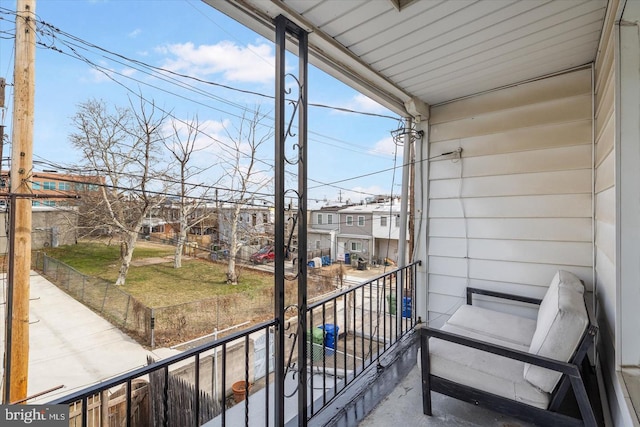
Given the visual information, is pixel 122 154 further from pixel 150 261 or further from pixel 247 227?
pixel 150 261

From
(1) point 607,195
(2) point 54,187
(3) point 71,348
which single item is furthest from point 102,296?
(1) point 607,195

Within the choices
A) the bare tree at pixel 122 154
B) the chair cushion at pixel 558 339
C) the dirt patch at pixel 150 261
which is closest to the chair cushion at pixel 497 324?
the chair cushion at pixel 558 339

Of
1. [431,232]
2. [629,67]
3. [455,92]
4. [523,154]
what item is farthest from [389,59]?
[431,232]

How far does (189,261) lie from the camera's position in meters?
9.30

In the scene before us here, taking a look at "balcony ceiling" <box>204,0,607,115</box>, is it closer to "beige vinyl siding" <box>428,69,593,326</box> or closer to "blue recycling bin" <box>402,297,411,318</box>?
"beige vinyl siding" <box>428,69,593,326</box>

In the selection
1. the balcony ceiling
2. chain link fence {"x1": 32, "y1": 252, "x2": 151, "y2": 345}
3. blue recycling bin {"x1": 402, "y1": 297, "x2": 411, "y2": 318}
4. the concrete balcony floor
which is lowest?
chain link fence {"x1": 32, "y1": 252, "x2": 151, "y2": 345}

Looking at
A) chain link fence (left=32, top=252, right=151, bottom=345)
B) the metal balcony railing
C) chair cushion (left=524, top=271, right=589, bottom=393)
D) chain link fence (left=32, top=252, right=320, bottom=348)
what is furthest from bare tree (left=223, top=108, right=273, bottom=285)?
chair cushion (left=524, top=271, right=589, bottom=393)

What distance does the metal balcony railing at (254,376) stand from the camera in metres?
1.02

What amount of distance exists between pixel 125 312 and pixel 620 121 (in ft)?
28.9

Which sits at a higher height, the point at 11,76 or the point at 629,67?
the point at 11,76

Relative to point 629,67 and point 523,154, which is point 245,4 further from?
point 523,154

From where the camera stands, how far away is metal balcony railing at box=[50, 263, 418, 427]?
3.34 ft

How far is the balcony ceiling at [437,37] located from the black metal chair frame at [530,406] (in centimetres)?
156

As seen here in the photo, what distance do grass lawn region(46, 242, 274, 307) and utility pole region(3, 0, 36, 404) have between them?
400 centimetres
